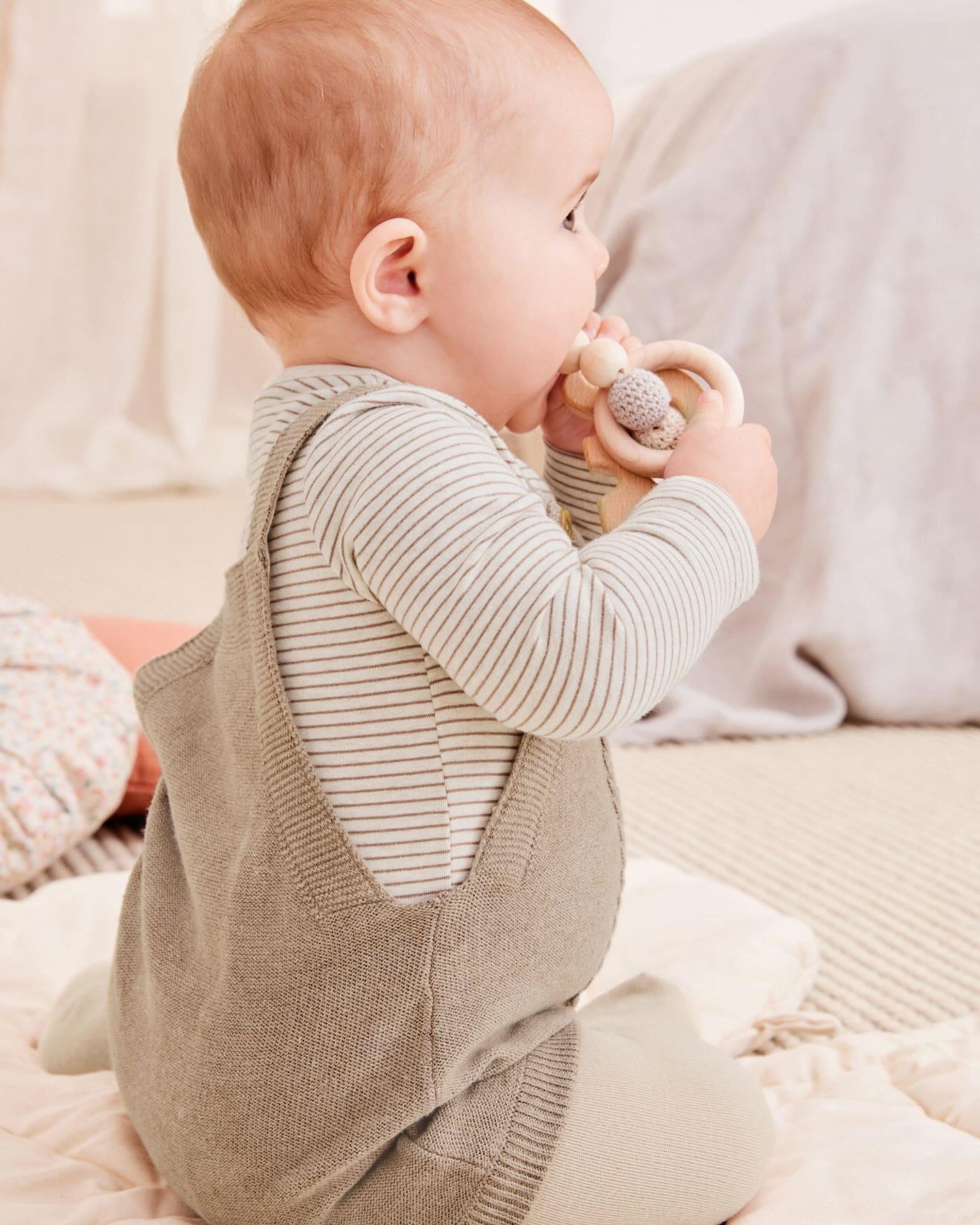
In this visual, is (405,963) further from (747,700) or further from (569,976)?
(747,700)

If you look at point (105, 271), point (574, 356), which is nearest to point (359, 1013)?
point (574, 356)

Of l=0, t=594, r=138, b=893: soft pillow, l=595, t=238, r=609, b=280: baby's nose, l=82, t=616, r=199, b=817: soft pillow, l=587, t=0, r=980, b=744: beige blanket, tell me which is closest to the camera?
l=595, t=238, r=609, b=280: baby's nose

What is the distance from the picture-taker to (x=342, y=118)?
0.62 meters

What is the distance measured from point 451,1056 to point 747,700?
0.97m

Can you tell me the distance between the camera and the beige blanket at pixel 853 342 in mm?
1497

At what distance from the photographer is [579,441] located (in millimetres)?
810

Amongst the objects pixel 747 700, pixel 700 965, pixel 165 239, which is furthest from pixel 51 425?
pixel 700 965

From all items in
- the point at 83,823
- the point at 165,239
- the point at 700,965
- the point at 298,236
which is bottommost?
the point at 165,239

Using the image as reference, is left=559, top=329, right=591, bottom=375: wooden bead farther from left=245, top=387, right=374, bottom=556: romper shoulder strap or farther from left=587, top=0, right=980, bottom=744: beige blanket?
left=587, top=0, right=980, bottom=744: beige blanket

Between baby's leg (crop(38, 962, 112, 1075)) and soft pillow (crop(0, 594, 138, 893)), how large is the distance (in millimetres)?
258

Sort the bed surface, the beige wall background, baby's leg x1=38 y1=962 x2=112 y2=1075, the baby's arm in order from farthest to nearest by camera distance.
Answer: the beige wall background, the bed surface, baby's leg x1=38 y1=962 x2=112 y2=1075, the baby's arm

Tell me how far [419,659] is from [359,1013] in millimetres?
166

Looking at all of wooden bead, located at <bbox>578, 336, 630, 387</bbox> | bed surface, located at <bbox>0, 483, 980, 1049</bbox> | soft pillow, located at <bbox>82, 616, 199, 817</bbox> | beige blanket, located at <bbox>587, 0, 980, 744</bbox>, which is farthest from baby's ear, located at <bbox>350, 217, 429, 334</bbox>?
beige blanket, located at <bbox>587, 0, 980, 744</bbox>

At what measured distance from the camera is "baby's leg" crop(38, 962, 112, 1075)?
86cm
